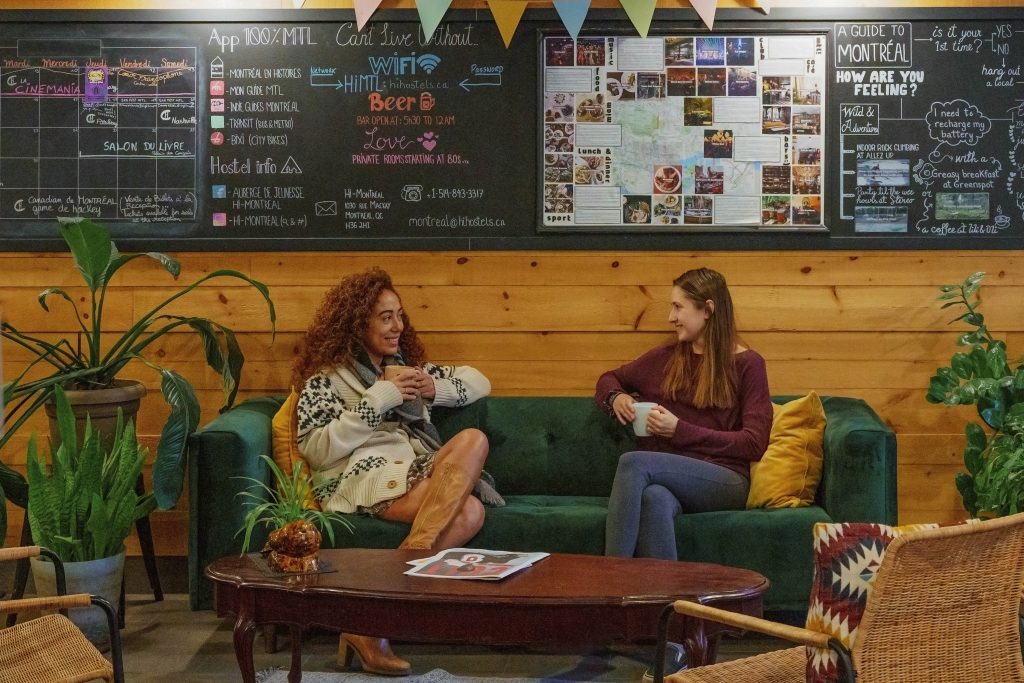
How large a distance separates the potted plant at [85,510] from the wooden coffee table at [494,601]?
0.83 metres

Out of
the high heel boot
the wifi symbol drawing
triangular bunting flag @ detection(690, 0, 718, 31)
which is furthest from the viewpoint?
the wifi symbol drawing

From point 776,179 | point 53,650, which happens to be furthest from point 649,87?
point 53,650

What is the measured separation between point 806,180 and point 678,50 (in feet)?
2.27

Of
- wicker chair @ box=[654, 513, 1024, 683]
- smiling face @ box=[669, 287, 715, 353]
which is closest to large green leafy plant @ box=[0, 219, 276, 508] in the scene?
smiling face @ box=[669, 287, 715, 353]

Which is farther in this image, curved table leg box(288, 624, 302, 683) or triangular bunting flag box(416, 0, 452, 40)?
triangular bunting flag box(416, 0, 452, 40)

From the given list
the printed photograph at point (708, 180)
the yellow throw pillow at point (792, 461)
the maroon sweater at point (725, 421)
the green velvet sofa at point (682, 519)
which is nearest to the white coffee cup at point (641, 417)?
the maroon sweater at point (725, 421)

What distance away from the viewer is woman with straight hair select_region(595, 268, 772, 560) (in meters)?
3.41

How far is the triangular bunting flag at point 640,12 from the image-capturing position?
4137mm

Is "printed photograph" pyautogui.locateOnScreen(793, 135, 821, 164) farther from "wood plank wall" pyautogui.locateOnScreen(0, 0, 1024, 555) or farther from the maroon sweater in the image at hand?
the maroon sweater

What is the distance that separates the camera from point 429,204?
13.9 feet

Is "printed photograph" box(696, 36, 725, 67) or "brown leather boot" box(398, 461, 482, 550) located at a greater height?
"printed photograph" box(696, 36, 725, 67)

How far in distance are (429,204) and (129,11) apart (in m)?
1.36

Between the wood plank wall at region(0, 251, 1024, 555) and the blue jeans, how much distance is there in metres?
0.78

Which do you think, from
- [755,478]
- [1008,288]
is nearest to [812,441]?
[755,478]
